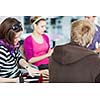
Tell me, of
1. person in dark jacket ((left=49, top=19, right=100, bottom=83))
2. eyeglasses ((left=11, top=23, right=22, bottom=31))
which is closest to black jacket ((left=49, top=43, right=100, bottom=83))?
person in dark jacket ((left=49, top=19, right=100, bottom=83))

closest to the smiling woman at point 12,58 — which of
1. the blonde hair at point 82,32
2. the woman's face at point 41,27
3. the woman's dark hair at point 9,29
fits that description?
the woman's dark hair at point 9,29

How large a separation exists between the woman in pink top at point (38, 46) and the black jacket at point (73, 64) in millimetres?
54

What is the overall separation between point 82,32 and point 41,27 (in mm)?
306

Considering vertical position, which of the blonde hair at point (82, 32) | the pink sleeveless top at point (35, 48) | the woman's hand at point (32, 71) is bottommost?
the woman's hand at point (32, 71)

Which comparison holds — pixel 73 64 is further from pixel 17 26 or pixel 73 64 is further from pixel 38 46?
pixel 17 26

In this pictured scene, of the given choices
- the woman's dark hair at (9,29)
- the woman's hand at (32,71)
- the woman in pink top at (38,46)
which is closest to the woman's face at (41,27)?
the woman in pink top at (38,46)

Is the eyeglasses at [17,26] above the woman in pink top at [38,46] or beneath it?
above

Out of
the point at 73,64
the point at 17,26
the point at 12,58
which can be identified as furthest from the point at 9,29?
the point at 73,64

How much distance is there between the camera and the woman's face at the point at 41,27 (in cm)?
151

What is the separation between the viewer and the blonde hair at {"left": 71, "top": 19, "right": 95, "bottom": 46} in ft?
4.92

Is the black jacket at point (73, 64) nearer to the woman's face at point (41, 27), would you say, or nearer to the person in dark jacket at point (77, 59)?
the person in dark jacket at point (77, 59)

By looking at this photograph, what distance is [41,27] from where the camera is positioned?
1518mm
